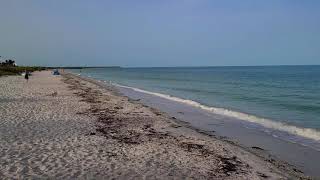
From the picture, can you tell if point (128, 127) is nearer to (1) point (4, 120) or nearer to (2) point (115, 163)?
(1) point (4, 120)

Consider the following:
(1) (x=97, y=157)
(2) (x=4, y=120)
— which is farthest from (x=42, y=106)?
(1) (x=97, y=157)

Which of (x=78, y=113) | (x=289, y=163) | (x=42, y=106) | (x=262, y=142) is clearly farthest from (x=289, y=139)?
(x=42, y=106)

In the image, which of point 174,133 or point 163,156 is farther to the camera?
point 174,133

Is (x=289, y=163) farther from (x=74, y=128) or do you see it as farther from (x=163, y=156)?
(x=74, y=128)

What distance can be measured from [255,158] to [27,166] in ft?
20.3

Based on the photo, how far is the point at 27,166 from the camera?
8.50m

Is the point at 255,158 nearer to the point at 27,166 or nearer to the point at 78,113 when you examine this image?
the point at 27,166

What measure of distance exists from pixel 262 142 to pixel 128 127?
505 cm

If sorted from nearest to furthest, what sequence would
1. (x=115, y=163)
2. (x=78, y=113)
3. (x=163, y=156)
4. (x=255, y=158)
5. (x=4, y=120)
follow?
(x=115, y=163)
(x=163, y=156)
(x=255, y=158)
(x=4, y=120)
(x=78, y=113)

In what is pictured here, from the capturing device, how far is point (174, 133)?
14.6 meters

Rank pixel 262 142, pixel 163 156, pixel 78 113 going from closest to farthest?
pixel 163 156
pixel 262 142
pixel 78 113

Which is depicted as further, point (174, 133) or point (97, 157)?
point (174, 133)

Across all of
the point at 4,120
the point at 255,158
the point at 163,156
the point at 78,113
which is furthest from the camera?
the point at 78,113

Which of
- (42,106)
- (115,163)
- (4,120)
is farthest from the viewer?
(42,106)
